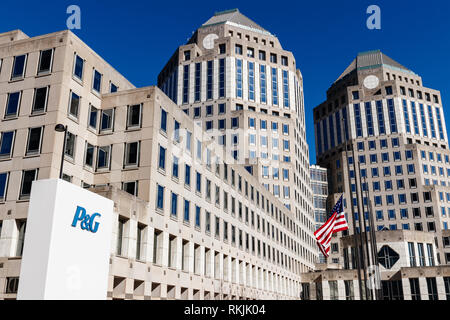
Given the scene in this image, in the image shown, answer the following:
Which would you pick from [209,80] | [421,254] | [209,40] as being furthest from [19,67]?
[209,40]

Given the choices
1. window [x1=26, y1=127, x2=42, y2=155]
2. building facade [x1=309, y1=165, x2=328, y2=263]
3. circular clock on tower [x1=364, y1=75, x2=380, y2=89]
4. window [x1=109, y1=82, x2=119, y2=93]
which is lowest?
window [x1=26, y1=127, x2=42, y2=155]

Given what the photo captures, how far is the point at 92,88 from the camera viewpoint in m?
41.3

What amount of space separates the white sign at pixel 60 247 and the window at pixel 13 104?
23.1 meters

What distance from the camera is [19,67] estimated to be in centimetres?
3906

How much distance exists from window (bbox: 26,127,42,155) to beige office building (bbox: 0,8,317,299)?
0.09 metres

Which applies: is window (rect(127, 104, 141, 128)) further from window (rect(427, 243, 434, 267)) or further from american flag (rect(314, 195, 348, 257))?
window (rect(427, 243, 434, 267))

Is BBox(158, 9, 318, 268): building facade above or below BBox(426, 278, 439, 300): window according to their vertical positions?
above

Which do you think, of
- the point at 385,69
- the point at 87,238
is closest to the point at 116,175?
the point at 87,238

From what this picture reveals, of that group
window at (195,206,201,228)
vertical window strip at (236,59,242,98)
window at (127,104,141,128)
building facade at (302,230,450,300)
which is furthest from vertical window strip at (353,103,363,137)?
window at (127,104,141,128)

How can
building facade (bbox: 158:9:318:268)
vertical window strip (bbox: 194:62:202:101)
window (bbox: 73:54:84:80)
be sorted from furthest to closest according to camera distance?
1. vertical window strip (bbox: 194:62:202:101)
2. building facade (bbox: 158:9:318:268)
3. window (bbox: 73:54:84:80)

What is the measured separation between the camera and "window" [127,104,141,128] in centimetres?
4116

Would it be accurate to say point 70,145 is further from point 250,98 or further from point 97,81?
point 250,98

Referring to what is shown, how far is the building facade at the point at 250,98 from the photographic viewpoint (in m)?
103

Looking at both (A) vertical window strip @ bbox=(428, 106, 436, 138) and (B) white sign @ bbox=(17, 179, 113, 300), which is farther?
(A) vertical window strip @ bbox=(428, 106, 436, 138)
